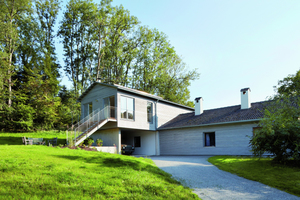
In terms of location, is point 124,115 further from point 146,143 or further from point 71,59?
point 71,59

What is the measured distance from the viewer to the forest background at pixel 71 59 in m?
25.0

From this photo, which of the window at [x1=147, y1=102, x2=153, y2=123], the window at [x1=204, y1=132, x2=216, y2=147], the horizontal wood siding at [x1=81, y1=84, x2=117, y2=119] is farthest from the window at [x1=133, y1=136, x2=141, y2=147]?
the window at [x1=204, y1=132, x2=216, y2=147]

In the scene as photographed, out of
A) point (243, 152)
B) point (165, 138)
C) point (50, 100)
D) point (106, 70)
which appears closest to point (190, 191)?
point (243, 152)

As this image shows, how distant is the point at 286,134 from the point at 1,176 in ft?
35.4

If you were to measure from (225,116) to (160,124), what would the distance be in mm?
6666

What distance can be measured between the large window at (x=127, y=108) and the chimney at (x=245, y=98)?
9757mm

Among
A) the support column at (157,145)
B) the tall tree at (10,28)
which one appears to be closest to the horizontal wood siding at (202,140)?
the support column at (157,145)

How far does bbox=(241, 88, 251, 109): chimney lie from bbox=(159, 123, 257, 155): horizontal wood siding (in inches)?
118

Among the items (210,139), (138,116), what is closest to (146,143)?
(138,116)

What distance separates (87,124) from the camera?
17.5 m

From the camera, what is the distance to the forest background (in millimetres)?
25016

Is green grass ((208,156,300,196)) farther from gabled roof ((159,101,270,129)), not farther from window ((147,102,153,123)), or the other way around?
window ((147,102,153,123))

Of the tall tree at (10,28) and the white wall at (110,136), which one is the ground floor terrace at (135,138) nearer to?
the white wall at (110,136)

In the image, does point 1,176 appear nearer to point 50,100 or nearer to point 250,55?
point 250,55
